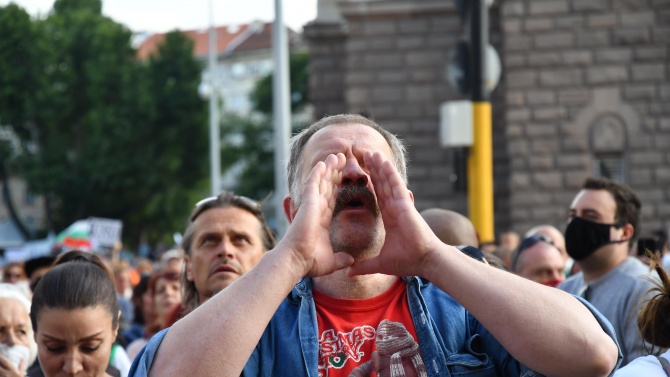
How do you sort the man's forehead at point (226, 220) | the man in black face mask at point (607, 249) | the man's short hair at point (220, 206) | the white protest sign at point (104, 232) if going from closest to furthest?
the man's forehead at point (226, 220) < the man's short hair at point (220, 206) < the man in black face mask at point (607, 249) < the white protest sign at point (104, 232)

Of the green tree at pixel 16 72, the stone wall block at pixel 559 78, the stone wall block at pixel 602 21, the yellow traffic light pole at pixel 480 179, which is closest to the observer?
the yellow traffic light pole at pixel 480 179

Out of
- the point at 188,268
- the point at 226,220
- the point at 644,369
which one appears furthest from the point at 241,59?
the point at 644,369

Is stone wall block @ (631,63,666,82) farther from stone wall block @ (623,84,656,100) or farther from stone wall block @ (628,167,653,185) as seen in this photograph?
stone wall block @ (628,167,653,185)

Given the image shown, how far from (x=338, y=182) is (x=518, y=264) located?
13.9 feet

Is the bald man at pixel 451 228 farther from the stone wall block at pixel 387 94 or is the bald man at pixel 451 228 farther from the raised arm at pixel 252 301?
the stone wall block at pixel 387 94

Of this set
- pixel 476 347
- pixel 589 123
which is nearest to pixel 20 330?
pixel 476 347

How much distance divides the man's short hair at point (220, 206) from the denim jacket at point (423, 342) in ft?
7.06

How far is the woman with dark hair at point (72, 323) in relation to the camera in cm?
423

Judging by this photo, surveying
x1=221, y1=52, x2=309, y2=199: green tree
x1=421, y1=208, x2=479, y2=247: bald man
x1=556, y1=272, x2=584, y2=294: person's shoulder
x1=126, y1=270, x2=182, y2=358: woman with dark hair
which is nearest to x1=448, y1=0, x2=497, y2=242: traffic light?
x1=126, y1=270, x2=182, y2=358: woman with dark hair

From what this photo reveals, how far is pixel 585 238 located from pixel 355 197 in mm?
3262

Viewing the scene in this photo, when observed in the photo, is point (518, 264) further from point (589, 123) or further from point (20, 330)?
point (589, 123)

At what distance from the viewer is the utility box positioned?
936cm

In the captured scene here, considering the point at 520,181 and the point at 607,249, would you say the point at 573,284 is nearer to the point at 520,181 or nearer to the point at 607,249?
the point at 607,249

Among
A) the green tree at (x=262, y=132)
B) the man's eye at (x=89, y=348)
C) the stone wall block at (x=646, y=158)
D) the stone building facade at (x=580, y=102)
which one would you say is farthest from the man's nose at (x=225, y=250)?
the green tree at (x=262, y=132)
